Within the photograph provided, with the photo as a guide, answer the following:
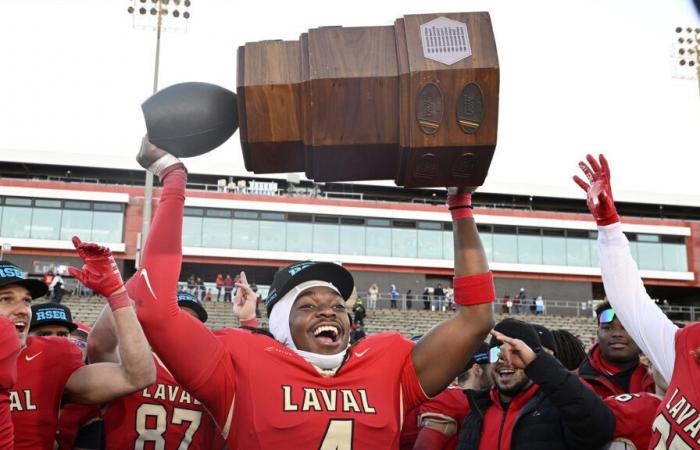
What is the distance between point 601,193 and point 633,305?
18.8 inches

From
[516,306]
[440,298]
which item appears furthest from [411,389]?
[516,306]

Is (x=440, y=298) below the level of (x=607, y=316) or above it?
above

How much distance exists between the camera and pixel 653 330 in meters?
2.76

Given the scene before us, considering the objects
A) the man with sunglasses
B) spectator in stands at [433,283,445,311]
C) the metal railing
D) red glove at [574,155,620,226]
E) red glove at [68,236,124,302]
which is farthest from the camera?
spectator in stands at [433,283,445,311]

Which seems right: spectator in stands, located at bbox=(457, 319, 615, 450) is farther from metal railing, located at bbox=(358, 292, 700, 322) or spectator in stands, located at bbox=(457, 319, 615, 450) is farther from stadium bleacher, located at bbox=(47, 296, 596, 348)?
metal railing, located at bbox=(358, 292, 700, 322)

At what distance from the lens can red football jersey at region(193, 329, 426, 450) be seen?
2410 millimetres

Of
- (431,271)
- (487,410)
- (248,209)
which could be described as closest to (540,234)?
(431,271)

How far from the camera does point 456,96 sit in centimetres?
221

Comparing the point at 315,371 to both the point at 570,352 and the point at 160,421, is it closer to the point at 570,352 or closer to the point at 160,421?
the point at 160,421

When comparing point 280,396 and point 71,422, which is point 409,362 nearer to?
point 280,396

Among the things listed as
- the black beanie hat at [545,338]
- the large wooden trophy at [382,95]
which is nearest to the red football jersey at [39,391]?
the large wooden trophy at [382,95]

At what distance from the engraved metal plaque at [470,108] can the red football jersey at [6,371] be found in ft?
5.79

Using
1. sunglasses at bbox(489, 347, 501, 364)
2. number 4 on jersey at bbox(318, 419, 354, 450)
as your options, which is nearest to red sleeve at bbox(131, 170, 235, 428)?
number 4 on jersey at bbox(318, 419, 354, 450)

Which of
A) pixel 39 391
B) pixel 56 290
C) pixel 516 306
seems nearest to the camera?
pixel 39 391
